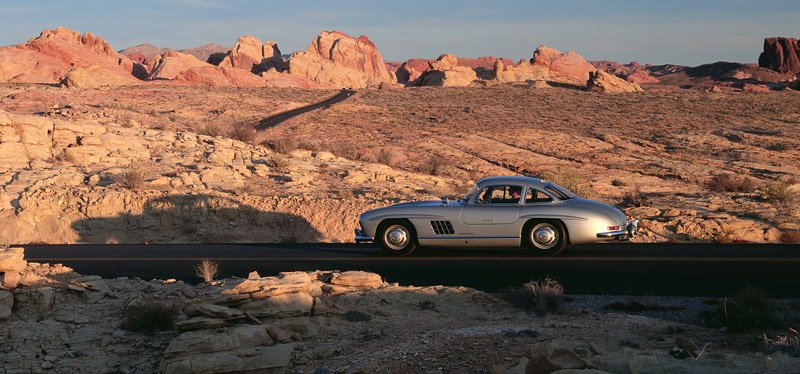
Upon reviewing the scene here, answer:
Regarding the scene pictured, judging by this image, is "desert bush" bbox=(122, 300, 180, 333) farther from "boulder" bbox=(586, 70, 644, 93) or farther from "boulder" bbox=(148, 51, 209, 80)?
"boulder" bbox=(148, 51, 209, 80)

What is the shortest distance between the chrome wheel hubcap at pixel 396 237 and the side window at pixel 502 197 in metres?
1.51

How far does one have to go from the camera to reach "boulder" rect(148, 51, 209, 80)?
112 metres

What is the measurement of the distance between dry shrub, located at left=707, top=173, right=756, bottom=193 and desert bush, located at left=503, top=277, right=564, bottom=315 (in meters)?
22.1

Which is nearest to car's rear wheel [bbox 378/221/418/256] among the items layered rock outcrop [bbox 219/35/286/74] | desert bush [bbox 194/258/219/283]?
desert bush [bbox 194/258/219/283]

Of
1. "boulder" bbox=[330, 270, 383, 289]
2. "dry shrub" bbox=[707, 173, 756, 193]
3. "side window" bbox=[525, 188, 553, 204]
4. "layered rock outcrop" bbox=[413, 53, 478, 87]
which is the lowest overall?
"dry shrub" bbox=[707, 173, 756, 193]

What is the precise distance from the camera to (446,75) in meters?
97.8

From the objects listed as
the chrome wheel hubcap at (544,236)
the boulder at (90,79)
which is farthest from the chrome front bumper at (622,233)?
the boulder at (90,79)

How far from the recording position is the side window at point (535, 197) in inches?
646

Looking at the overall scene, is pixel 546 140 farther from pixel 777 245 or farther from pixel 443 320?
pixel 443 320

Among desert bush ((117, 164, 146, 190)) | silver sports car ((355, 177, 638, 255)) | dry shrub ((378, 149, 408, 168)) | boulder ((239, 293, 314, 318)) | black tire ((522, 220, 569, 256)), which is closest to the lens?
boulder ((239, 293, 314, 318))

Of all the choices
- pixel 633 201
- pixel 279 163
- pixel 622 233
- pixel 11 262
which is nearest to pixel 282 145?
pixel 279 163

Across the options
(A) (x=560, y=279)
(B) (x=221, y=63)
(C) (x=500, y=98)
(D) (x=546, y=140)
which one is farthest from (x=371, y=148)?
(B) (x=221, y=63)

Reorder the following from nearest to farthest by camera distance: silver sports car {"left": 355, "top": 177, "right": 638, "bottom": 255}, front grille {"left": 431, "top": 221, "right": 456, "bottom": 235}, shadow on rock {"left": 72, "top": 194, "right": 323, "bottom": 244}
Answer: silver sports car {"left": 355, "top": 177, "right": 638, "bottom": 255}
front grille {"left": 431, "top": 221, "right": 456, "bottom": 235}
shadow on rock {"left": 72, "top": 194, "right": 323, "bottom": 244}

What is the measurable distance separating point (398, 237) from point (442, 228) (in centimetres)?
91
